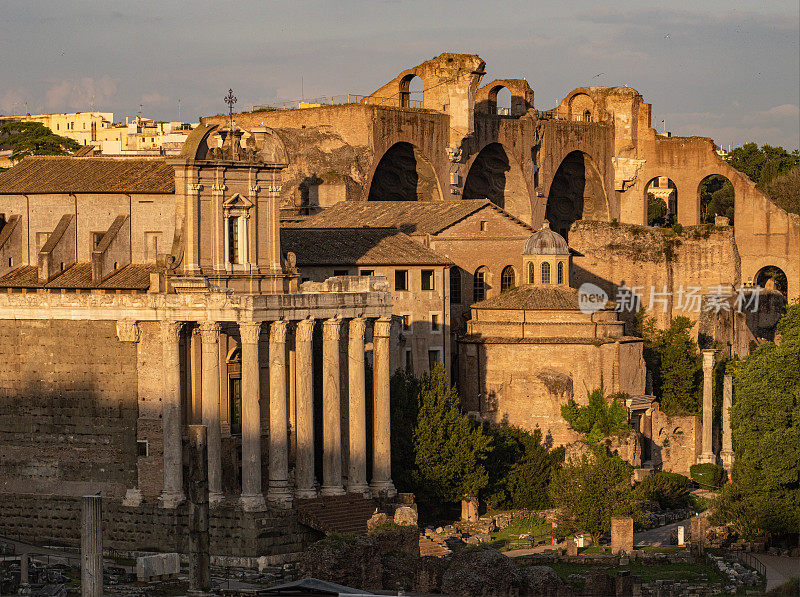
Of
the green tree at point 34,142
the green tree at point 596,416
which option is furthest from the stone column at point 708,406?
the green tree at point 34,142

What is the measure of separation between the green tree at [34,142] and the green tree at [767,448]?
41.9m

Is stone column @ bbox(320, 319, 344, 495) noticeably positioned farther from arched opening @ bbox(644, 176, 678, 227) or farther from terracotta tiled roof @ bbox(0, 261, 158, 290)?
arched opening @ bbox(644, 176, 678, 227)

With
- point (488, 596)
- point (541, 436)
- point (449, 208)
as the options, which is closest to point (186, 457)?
point (488, 596)

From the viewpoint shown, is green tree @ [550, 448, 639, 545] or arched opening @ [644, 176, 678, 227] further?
arched opening @ [644, 176, 678, 227]

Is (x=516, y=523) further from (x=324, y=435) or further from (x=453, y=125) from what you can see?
(x=453, y=125)

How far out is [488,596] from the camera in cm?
5003

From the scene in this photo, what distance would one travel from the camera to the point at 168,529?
5644cm

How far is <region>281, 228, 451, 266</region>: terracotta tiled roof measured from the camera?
2702 inches

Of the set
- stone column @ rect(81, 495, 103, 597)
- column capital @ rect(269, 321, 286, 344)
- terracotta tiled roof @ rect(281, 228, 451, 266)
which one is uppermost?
terracotta tiled roof @ rect(281, 228, 451, 266)

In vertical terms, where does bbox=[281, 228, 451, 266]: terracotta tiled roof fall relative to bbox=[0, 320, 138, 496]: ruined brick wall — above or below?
above

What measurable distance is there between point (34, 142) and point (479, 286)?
31327 mm

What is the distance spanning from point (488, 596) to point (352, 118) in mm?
38978

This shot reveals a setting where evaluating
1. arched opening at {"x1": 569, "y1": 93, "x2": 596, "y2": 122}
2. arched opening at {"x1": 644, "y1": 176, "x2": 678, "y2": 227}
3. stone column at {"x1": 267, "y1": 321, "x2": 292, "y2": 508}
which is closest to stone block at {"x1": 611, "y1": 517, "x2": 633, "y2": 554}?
stone column at {"x1": 267, "y1": 321, "x2": 292, "y2": 508}

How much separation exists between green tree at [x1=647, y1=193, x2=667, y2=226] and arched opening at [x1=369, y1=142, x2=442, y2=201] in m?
48.3
